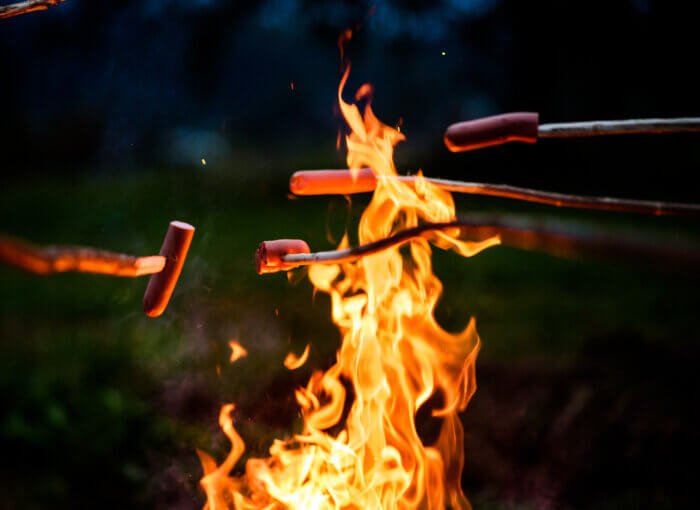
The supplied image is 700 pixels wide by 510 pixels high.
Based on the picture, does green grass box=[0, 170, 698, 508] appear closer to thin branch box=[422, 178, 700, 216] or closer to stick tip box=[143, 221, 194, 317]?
stick tip box=[143, 221, 194, 317]

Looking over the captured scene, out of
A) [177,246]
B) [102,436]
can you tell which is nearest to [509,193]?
[177,246]

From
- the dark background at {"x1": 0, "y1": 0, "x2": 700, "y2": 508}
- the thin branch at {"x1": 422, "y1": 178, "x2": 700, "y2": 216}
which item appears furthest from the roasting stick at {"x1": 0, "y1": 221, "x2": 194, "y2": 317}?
the dark background at {"x1": 0, "y1": 0, "x2": 700, "y2": 508}

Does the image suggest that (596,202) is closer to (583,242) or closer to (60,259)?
(583,242)

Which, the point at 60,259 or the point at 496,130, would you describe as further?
the point at 496,130

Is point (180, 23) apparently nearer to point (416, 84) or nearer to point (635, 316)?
point (416, 84)

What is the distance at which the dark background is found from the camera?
11.6ft

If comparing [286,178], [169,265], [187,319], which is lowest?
[187,319]

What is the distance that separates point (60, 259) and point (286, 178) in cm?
353

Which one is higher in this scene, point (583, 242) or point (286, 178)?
point (286, 178)

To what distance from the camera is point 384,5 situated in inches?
161

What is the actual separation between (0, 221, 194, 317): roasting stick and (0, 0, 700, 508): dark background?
1.77 meters

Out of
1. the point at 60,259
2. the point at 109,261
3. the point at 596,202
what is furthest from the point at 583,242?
the point at 109,261

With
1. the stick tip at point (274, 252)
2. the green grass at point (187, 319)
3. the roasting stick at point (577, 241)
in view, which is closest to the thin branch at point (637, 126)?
the roasting stick at point (577, 241)

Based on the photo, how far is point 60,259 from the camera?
1.04 meters
